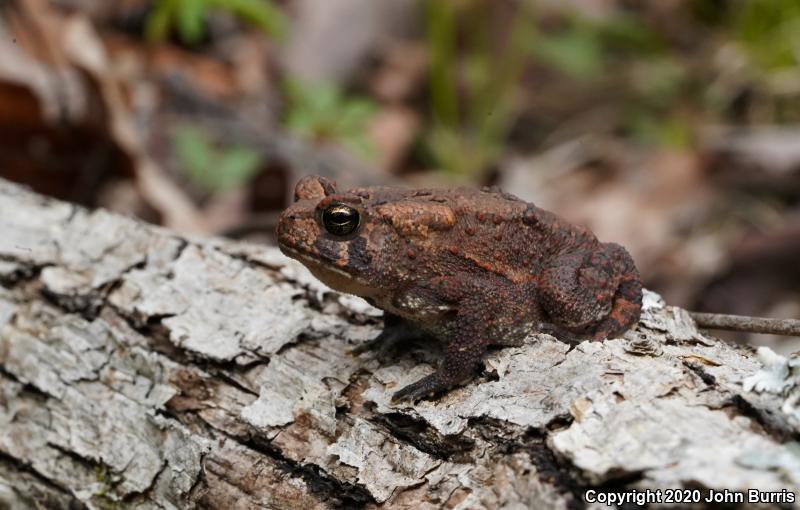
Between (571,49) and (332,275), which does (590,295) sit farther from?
(571,49)

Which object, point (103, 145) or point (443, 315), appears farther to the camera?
point (103, 145)

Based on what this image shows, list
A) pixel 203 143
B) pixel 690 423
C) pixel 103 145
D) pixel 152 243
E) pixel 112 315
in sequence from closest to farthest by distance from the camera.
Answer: pixel 690 423 → pixel 112 315 → pixel 152 243 → pixel 103 145 → pixel 203 143

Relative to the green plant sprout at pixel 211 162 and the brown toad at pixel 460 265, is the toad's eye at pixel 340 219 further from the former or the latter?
the green plant sprout at pixel 211 162

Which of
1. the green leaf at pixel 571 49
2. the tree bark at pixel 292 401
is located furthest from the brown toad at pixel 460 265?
the green leaf at pixel 571 49

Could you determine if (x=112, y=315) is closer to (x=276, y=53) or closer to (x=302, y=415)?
(x=302, y=415)

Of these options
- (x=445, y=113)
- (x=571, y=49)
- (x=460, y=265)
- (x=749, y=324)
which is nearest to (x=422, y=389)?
(x=460, y=265)

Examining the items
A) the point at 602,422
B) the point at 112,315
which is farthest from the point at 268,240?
the point at 602,422

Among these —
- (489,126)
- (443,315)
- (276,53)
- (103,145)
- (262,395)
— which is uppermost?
(276,53)
